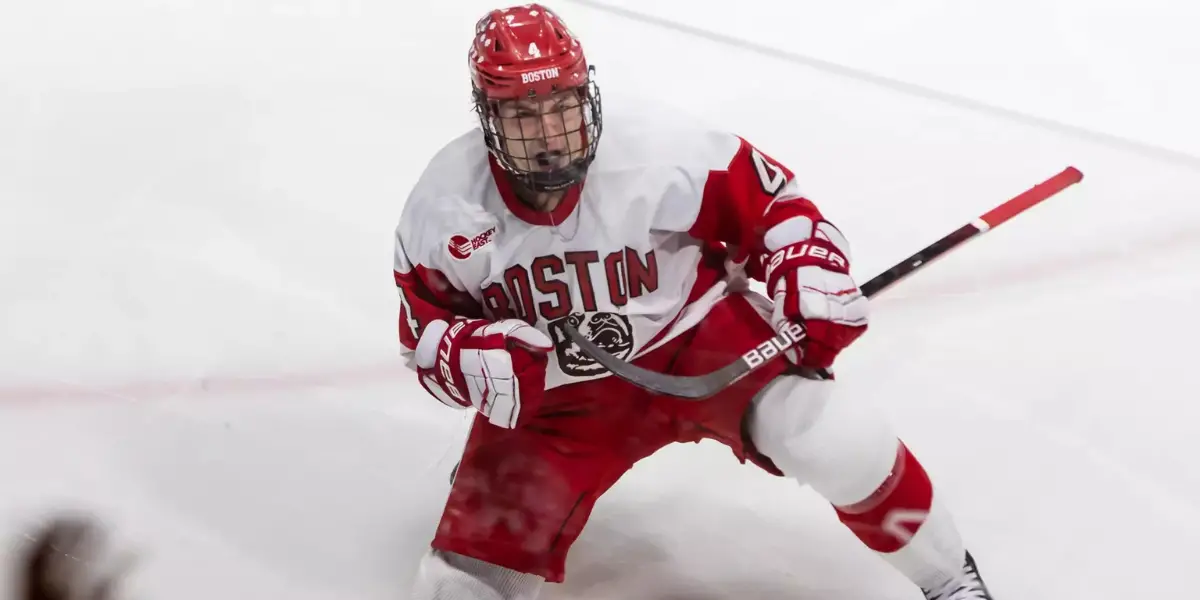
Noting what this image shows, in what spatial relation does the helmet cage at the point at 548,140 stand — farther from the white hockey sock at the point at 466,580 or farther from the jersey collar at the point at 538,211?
the white hockey sock at the point at 466,580

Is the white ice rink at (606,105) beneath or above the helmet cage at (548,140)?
beneath

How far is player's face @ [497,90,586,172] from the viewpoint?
1380 mm

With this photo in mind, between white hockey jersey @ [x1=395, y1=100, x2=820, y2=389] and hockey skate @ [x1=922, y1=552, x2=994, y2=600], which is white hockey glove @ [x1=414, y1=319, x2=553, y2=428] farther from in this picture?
hockey skate @ [x1=922, y1=552, x2=994, y2=600]

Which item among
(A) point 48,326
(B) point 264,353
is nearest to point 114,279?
(A) point 48,326

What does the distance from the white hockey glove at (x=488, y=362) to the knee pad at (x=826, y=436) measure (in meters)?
0.32

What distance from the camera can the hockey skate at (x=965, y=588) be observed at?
1.58 metres

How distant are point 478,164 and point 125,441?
1.07 m

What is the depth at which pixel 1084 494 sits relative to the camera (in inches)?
74.6

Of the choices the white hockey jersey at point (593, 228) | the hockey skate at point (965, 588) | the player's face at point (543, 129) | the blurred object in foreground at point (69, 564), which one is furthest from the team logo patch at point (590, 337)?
the blurred object in foreground at point (69, 564)

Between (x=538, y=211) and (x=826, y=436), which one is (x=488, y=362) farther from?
(x=826, y=436)

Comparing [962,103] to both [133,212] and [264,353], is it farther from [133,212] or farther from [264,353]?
[133,212]

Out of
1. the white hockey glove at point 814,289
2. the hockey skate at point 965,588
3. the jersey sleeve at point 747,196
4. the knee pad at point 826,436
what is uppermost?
the jersey sleeve at point 747,196

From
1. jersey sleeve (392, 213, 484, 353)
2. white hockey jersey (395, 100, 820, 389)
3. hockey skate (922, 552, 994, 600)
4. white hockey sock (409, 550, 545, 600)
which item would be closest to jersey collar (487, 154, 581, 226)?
white hockey jersey (395, 100, 820, 389)

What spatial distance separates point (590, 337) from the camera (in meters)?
1.54
